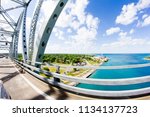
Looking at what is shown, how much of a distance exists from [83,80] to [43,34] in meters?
4.63

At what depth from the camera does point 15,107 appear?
4.13m

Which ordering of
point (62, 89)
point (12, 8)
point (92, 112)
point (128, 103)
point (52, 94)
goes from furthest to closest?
1. point (12, 8)
2. point (62, 89)
3. point (52, 94)
4. point (128, 103)
5. point (92, 112)

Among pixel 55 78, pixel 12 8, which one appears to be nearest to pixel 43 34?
pixel 55 78

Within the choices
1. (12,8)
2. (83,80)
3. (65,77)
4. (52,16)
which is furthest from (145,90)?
(12,8)

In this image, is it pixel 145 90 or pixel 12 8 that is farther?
pixel 12 8

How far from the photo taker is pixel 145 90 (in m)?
4.62

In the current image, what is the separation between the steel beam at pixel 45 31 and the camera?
8273 mm

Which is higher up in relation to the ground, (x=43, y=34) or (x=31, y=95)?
(x=43, y=34)

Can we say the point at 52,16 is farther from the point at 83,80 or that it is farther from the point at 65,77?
the point at 83,80

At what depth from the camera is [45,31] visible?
29.6 feet

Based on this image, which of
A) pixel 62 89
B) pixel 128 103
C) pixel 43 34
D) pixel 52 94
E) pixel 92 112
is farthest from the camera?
pixel 43 34

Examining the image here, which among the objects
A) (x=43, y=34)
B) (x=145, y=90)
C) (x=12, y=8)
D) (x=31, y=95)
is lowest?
(x=31, y=95)

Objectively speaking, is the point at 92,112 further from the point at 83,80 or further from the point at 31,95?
the point at 31,95

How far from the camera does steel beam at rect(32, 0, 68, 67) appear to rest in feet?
27.1
